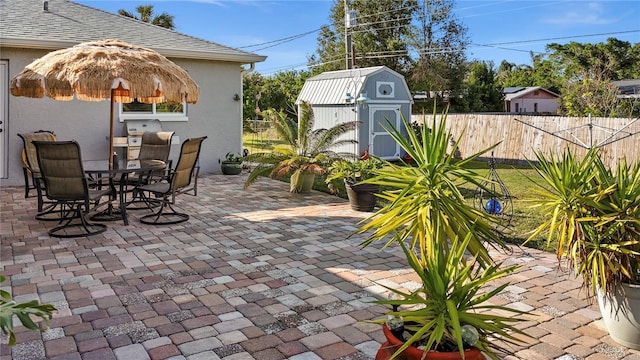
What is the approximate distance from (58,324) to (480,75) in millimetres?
32735

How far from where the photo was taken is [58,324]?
3.69m

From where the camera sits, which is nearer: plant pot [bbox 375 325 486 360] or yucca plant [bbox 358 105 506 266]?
plant pot [bbox 375 325 486 360]

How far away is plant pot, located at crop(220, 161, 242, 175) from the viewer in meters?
12.1

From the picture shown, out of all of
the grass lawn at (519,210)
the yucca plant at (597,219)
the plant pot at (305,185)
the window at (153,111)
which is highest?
the window at (153,111)

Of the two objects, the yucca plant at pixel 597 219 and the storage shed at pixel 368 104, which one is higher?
the storage shed at pixel 368 104

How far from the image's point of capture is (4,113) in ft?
32.7

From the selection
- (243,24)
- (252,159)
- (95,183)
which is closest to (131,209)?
(95,183)

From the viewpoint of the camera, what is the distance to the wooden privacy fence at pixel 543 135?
13.2 m

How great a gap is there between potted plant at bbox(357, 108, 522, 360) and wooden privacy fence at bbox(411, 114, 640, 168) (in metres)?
10.0

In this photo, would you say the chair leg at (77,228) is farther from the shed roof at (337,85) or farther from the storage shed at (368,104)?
the shed roof at (337,85)

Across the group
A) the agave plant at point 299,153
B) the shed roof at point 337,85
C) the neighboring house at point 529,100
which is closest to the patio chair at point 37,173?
the agave plant at point 299,153

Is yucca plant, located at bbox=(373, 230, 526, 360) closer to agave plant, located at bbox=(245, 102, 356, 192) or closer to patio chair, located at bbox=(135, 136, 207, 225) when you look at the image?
patio chair, located at bbox=(135, 136, 207, 225)

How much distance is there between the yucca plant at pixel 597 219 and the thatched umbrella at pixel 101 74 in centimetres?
499

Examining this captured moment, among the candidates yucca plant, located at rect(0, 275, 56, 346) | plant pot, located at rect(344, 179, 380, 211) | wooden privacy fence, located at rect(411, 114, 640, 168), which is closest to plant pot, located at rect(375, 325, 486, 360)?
yucca plant, located at rect(0, 275, 56, 346)
